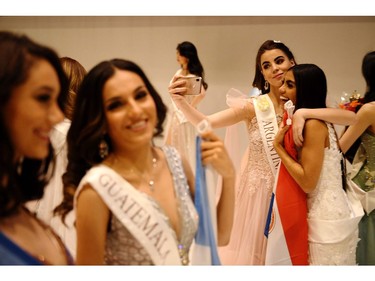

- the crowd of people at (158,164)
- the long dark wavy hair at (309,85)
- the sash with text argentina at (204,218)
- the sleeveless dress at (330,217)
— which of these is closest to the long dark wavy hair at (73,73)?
the crowd of people at (158,164)

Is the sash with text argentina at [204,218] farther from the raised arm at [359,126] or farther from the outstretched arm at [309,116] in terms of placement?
the raised arm at [359,126]

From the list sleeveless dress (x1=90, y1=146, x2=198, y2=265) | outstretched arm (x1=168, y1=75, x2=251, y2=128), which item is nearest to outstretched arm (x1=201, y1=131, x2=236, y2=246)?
sleeveless dress (x1=90, y1=146, x2=198, y2=265)

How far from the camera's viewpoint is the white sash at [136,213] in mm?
1368

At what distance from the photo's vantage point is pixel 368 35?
1.78 m

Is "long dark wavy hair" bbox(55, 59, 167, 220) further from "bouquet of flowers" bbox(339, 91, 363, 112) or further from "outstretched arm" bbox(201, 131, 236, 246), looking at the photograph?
"bouquet of flowers" bbox(339, 91, 363, 112)

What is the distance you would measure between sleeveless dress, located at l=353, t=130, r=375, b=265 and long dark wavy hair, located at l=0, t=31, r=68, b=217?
4.35 ft

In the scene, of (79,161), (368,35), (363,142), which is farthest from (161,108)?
(363,142)

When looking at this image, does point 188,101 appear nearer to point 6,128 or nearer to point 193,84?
point 193,84

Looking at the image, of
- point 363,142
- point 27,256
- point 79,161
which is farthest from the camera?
point 363,142

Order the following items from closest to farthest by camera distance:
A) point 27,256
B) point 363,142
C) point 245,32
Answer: point 27,256 < point 245,32 < point 363,142

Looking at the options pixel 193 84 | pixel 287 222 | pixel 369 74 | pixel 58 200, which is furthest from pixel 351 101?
pixel 58 200

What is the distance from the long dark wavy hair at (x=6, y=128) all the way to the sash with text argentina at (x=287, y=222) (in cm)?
92
